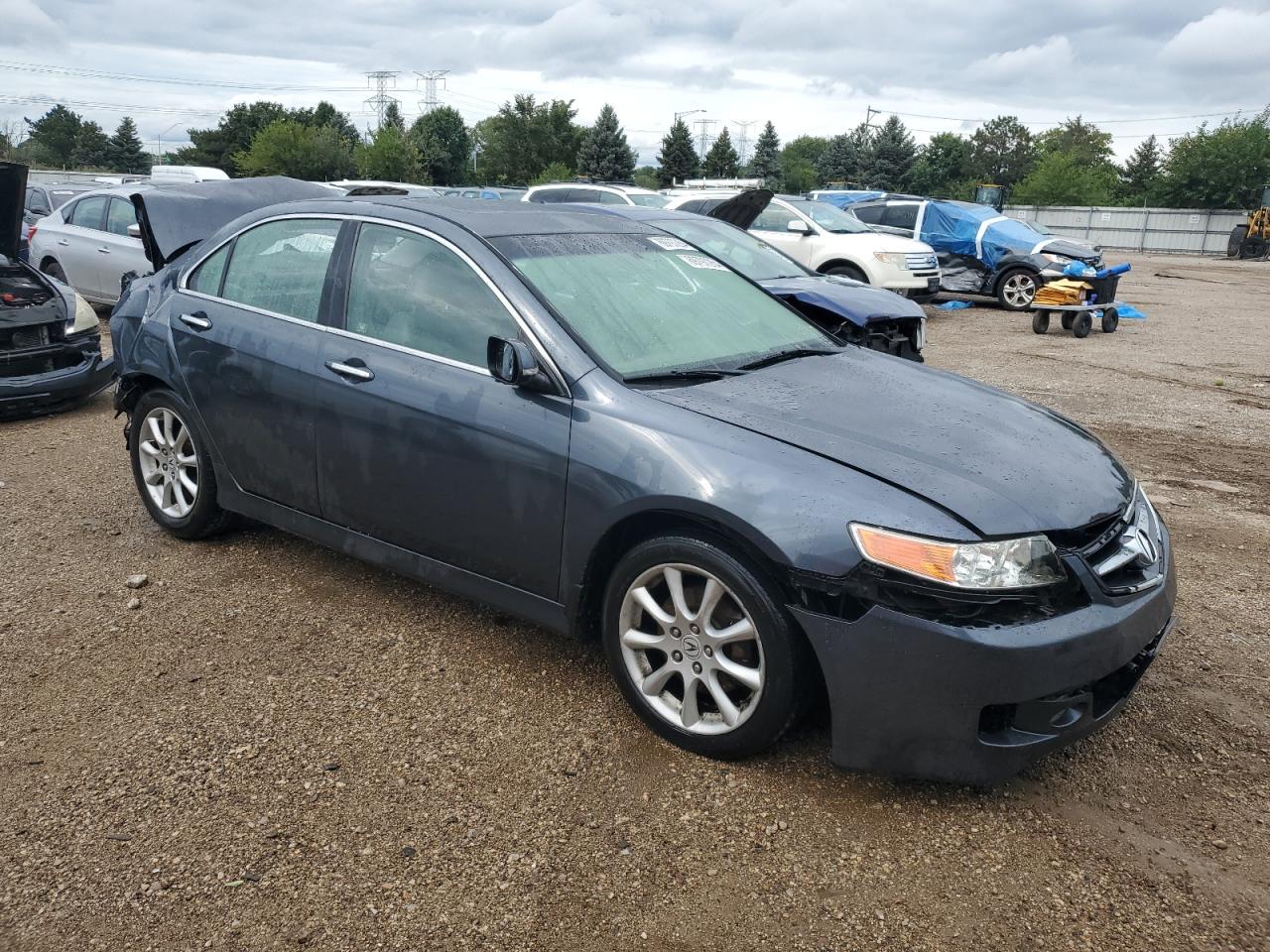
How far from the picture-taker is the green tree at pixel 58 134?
101m

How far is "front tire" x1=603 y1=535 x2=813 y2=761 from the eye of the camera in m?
2.84

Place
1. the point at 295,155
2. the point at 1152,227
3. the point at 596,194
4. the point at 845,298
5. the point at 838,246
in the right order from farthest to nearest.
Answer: the point at 295,155 → the point at 1152,227 → the point at 596,194 → the point at 838,246 → the point at 845,298

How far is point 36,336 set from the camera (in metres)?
7.68

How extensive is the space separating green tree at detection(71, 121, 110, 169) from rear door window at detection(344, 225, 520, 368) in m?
106

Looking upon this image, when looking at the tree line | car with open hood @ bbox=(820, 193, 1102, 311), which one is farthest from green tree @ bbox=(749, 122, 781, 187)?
car with open hood @ bbox=(820, 193, 1102, 311)

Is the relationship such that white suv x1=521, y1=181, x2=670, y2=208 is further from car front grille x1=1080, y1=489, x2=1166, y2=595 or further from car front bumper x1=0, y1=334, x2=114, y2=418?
car front grille x1=1080, y1=489, x2=1166, y2=595

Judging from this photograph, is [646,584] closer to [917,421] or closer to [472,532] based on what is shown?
[472,532]

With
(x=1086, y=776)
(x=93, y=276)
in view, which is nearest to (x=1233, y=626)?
(x=1086, y=776)

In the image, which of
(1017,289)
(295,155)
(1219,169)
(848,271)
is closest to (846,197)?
(1017,289)

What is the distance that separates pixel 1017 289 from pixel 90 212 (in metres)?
14.1

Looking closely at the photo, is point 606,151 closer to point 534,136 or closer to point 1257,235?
point 534,136

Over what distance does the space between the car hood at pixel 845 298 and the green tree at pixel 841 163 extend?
7754 centimetres

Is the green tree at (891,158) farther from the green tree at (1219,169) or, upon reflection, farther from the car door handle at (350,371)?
the car door handle at (350,371)

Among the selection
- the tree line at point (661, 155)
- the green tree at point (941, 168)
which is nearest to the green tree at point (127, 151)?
the tree line at point (661, 155)
